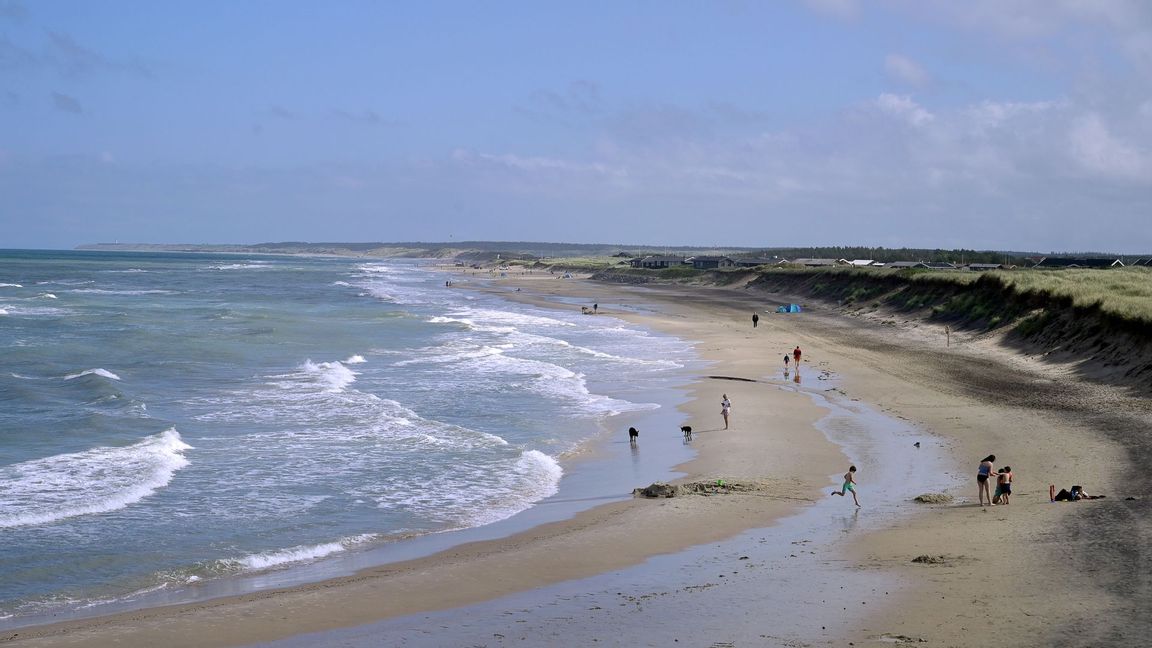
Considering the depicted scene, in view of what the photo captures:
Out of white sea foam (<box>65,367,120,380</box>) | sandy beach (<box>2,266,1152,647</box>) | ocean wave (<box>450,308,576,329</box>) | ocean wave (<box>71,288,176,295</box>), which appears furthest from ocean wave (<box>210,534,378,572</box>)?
ocean wave (<box>71,288,176,295</box>)

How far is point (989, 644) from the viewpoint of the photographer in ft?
32.7

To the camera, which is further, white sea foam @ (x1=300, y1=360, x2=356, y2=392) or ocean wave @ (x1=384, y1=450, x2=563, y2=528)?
white sea foam @ (x1=300, y1=360, x2=356, y2=392)

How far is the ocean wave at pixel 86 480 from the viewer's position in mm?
16828

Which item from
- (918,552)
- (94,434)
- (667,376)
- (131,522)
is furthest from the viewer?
(667,376)


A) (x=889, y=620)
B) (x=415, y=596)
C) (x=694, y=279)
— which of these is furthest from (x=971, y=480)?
(x=694, y=279)

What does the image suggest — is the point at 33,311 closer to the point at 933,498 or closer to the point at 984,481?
the point at 933,498

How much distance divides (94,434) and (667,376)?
19.1 meters

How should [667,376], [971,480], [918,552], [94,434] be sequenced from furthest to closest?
[667,376] < [94,434] < [971,480] < [918,552]

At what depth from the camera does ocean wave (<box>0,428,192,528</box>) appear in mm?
16828

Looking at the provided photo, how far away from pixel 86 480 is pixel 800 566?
13414 millimetres

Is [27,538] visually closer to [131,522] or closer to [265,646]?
[131,522]

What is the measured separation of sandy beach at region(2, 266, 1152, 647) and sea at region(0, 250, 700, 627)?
151 cm

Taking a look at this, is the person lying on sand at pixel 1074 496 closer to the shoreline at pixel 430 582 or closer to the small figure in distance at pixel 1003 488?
the small figure in distance at pixel 1003 488

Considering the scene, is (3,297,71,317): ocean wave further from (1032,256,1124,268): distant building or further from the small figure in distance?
(1032,256,1124,268): distant building
